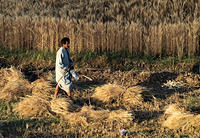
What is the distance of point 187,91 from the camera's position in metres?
9.30

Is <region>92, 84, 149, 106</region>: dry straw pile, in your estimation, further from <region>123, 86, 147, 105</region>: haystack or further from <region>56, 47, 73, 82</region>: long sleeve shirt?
<region>56, 47, 73, 82</region>: long sleeve shirt

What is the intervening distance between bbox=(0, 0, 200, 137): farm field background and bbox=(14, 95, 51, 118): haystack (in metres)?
0.02

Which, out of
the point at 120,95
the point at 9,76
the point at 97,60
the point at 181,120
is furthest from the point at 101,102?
the point at 97,60

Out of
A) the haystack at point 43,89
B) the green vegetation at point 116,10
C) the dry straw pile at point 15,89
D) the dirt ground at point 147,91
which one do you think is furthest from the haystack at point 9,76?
the green vegetation at point 116,10

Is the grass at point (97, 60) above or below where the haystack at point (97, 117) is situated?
below

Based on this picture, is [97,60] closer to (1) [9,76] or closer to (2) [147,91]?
(1) [9,76]

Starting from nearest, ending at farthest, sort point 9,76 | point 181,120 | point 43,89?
point 181,120 → point 43,89 → point 9,76

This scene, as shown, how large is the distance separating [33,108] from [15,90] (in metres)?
1.30

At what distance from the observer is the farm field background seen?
23.2ft

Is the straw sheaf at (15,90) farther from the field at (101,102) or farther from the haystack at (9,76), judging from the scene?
the haystack at (9,76)

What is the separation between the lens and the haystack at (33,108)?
7680 mm

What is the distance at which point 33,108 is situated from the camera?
775 centimetres

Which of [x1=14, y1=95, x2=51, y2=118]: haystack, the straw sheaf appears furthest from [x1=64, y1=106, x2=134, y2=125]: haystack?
the straw sheaf

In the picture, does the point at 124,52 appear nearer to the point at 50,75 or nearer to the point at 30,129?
the point at 50,75
